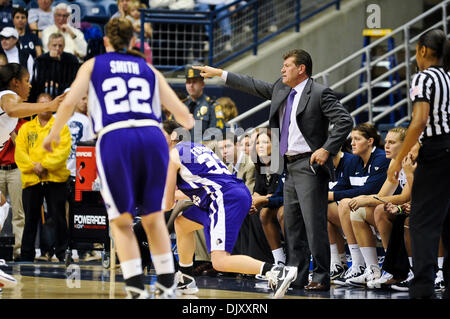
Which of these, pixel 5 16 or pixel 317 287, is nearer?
pixel 317 287

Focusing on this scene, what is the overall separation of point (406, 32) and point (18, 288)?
21.4 ft

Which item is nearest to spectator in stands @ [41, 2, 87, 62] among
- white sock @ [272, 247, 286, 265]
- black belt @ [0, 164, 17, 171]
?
black belt @ [0, 164, 17, 171]

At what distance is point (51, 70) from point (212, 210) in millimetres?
5613

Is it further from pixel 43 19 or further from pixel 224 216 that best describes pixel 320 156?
pixel 43 19

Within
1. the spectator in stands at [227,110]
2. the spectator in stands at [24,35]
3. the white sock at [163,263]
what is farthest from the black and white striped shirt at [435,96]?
the spectator in stands at [24,35]

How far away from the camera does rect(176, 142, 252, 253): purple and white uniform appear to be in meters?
6.25

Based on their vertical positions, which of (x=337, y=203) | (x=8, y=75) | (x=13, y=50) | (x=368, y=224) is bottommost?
(x=368, y=224)

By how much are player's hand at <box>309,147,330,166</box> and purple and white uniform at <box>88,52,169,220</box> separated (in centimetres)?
219

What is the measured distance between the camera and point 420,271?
5324 mm

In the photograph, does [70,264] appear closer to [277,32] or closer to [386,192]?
[386,192]

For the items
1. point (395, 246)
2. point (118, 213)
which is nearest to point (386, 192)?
point (395, 246)

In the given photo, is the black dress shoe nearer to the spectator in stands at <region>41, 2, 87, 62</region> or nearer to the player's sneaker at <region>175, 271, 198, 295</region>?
the player's sneaker at <region>175, 271, 198, 295</region>

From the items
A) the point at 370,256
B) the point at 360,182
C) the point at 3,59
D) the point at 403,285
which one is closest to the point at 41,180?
the point at 3,59

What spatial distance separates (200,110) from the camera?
9281 millimetres
